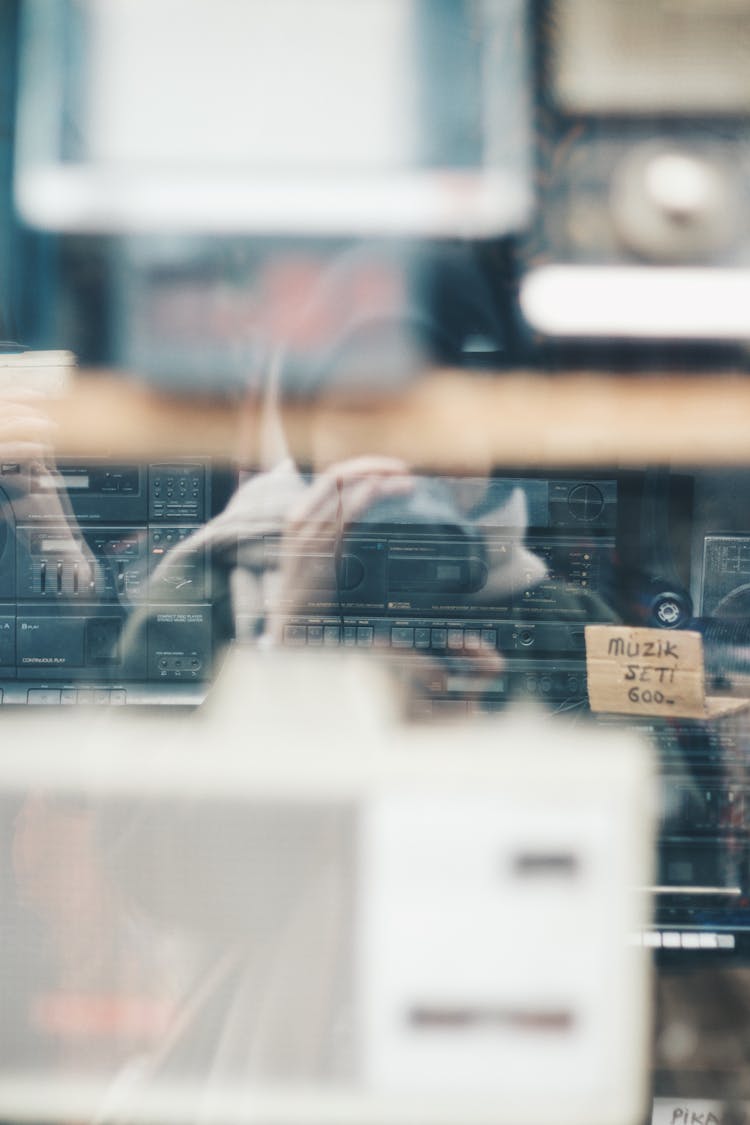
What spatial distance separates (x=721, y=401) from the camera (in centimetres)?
76

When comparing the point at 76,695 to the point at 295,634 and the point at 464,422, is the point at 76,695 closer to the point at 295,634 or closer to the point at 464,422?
the point at 295,634

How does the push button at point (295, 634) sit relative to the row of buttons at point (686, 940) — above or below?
above

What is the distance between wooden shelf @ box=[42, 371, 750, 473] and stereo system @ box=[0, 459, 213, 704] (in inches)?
1.1

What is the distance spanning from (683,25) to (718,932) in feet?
2.35

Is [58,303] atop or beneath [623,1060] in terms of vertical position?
atop

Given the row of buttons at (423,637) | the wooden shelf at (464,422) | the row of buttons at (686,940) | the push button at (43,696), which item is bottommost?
the row of buttons at (686,940)

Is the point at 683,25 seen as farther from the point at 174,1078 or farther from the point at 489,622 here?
the point at 174,1078

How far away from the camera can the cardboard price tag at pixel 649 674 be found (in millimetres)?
738

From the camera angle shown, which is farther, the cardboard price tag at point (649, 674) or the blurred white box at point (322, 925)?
the cardboard price tag at point (649, 674)

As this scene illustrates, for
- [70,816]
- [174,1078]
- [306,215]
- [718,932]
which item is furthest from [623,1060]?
[306,215]

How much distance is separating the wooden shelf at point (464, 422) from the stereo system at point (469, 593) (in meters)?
0.04

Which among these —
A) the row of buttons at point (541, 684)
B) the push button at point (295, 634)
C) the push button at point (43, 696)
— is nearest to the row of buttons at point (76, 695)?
the push button at point (43, 696)

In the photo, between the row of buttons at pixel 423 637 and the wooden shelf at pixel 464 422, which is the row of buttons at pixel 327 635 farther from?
the wooden shelf at pixel 464 422

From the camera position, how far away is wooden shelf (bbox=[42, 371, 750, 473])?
0.76 meters
